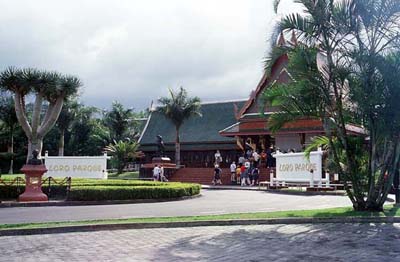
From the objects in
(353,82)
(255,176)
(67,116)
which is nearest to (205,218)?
(353,82)

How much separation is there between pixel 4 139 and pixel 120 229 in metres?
47.0

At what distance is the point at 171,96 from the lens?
153 ft

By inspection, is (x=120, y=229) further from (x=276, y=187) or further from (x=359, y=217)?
(x=276, y=187)

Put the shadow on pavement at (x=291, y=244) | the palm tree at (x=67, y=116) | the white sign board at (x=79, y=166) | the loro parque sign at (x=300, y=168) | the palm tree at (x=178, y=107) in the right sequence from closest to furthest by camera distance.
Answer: the shadow on pavement at (x=291, y=244) → the loro parque sign at (x=300, y=168) → the white sign board at (x=79, y=166) → the palm tree at (x=178, y=107) → the palm tree at (x=67, y=116)

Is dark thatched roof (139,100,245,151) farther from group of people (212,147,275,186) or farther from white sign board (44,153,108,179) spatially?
white sign board (44,153,108,179)

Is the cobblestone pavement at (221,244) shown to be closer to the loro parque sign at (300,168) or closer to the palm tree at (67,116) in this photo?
the loro parque sign at (300,168)

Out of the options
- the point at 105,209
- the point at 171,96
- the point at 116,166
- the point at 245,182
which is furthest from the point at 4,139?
the point at 105,209

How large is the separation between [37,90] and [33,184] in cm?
1731

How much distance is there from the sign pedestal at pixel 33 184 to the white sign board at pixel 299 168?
40.3 ft

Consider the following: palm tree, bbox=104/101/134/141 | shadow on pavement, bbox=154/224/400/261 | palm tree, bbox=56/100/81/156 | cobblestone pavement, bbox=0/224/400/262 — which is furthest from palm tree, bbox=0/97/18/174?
shadow on pavement, bbox=154/224/400/261

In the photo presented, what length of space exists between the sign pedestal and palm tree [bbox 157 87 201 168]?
89.0 ft

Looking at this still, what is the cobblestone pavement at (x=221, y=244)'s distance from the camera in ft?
25.5

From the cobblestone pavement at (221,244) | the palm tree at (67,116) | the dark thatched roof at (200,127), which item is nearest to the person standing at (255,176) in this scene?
the dark thatched roof at (200,127)

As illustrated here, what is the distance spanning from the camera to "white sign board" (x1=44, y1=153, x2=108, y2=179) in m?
32.2
